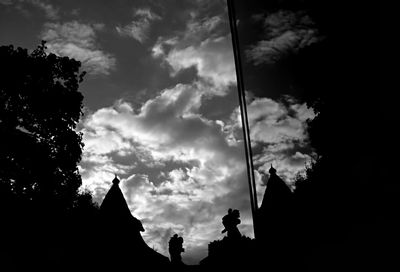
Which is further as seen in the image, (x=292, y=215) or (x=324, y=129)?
(x=292, y=215)

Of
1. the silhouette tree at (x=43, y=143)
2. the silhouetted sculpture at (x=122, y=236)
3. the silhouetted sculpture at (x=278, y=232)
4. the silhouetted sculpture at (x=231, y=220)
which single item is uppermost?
the silhouette tree at (x=43, y=143)

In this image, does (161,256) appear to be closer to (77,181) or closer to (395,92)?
(77,181)

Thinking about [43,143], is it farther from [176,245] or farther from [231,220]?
[231,220]

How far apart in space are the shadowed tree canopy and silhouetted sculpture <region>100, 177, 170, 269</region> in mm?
3000

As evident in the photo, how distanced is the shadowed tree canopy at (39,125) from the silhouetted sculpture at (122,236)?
3.00m

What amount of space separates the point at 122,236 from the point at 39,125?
9.92 m

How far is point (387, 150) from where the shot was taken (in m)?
1.72

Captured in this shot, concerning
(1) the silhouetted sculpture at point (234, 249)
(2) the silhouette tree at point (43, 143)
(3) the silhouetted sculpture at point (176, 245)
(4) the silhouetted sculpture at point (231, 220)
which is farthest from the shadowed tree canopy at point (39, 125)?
(4) the silhouetted sculpture at point (231, 220)

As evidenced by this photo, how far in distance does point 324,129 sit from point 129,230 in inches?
861

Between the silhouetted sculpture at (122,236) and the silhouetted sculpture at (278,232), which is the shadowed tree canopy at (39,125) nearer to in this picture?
the silhouetted sculpture at (122,236)

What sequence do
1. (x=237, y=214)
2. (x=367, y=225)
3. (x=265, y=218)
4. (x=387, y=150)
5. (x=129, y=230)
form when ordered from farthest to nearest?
(x=129, y=230) → (x=237, y=214) → (x=265, y=218) → (x=367, y=225) → (x=387, y=150)

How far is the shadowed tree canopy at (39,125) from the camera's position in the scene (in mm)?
19672

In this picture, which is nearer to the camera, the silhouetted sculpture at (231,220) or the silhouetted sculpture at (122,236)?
the silhouetted sculpture at (231,220)

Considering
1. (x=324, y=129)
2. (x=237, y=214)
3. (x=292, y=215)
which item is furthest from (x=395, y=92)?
(x=237, y=214)
